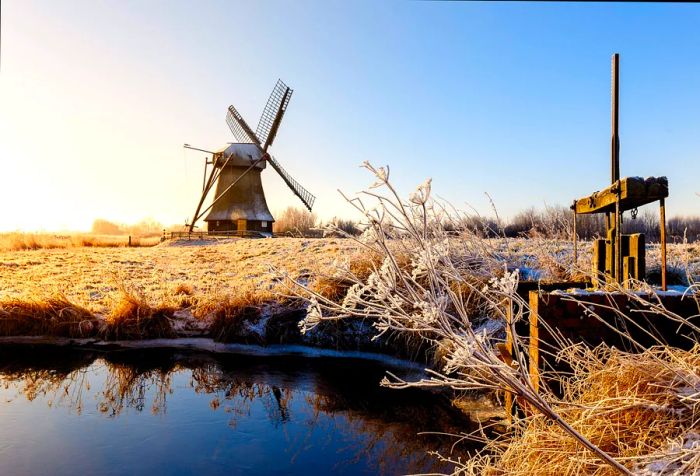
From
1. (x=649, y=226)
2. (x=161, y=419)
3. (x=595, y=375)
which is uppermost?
(x=649, y=226)

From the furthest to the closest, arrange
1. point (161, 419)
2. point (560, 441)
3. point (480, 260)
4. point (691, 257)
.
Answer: point (691, 257) → point (480, 260) → point (161, 419) → point (560, 441)

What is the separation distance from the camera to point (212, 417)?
5.64 m

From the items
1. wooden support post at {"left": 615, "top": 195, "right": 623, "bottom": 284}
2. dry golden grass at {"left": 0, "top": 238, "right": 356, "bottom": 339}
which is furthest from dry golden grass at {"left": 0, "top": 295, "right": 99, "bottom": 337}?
wooden support post at {"left": 615, "top": 195, "right": 623, "bottom": 284}

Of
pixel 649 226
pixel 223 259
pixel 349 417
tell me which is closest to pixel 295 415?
pixel 349 417

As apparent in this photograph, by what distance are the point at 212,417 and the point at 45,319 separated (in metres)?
4.79

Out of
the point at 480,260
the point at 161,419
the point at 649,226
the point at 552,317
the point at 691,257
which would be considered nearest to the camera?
the point at 552,317

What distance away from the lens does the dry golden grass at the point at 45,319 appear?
8.74 m

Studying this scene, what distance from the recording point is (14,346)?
8.57 m

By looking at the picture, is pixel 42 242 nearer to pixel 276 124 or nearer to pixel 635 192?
pixel 276 124

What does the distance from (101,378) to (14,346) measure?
8.54 ft

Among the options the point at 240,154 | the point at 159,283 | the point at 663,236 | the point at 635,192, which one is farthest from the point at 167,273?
the point at 240,154

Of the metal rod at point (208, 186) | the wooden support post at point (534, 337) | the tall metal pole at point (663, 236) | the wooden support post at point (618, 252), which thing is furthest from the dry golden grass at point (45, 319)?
the metal rod at point (208, 186)

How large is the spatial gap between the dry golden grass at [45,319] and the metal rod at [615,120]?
8.09m

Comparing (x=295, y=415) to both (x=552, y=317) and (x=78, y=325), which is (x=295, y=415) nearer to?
(x=552, y=317)
